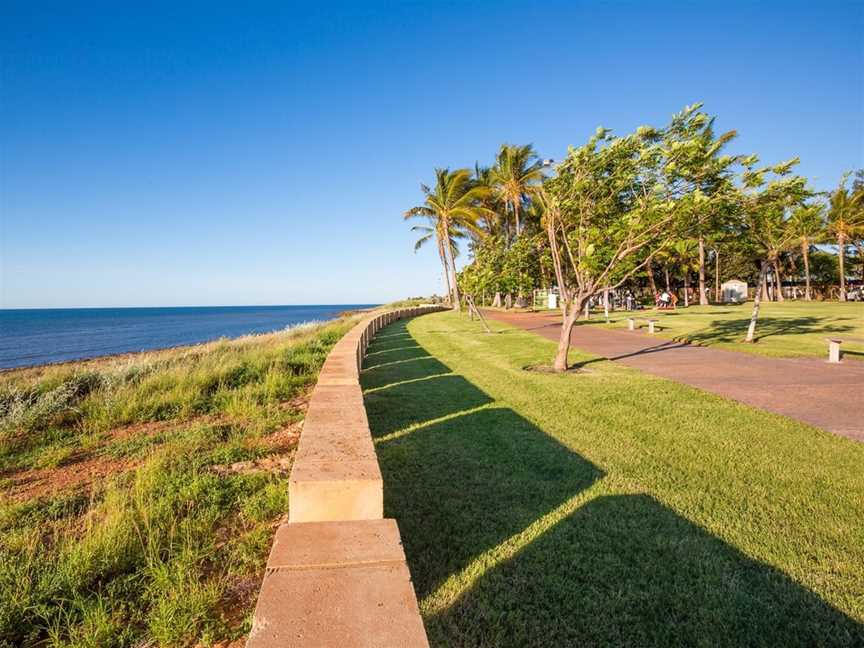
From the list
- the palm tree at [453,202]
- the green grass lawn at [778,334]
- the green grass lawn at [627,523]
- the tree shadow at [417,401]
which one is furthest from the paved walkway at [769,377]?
the palm tree at [453,202]

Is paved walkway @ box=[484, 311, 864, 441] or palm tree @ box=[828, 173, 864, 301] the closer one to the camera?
paved walkway @ box=[484, 311, 864, 441]

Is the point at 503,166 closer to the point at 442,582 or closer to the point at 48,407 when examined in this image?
the point at 48,407

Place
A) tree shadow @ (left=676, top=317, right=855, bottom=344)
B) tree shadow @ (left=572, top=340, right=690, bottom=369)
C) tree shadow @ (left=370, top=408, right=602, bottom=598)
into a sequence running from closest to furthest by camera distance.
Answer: tree shadow @ (left=370, top=408, right=602, bottom=598)
tree shadow @ (left=572, top=340, right=690, bottom=369)
tree shadow @ (left=676, top=317, right=855, bottom=344)

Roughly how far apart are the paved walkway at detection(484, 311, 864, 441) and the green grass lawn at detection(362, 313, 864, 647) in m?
0.75

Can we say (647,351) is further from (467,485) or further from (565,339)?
(467,485)

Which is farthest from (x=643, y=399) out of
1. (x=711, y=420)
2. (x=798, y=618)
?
(x=798, y=618)

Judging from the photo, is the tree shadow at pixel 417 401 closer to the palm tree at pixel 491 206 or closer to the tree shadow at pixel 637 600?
the tree shadow at pixel 637 600

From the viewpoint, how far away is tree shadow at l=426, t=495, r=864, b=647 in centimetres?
217

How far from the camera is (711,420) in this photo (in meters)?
5.74

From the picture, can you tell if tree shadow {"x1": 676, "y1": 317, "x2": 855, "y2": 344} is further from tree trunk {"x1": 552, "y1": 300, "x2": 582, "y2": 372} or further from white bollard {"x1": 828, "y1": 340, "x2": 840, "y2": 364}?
tree trunk {"x1": 552, "y1": 300, "x2": 582, "y2": 372}

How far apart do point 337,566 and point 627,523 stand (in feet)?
7.40

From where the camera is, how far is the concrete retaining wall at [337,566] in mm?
1622

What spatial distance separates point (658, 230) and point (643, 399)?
11.2 ft

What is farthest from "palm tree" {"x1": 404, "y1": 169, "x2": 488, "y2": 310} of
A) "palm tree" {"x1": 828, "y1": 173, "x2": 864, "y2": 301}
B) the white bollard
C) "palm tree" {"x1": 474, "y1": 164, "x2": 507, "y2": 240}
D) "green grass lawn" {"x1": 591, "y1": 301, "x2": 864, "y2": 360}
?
"palm tree" {"x1": 828, "y1": 173, "x2": 864, "y2": 301}
